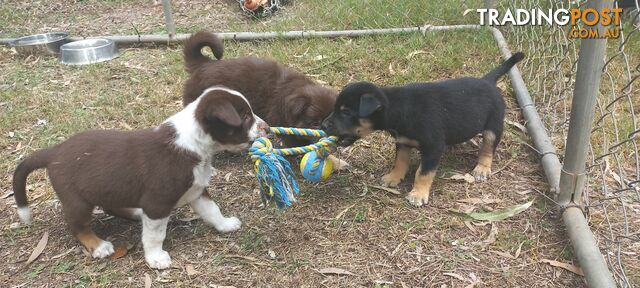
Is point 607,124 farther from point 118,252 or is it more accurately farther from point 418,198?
point 118,252

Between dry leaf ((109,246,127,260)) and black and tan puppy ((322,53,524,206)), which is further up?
black and tan puppy ((322,53,524,206))

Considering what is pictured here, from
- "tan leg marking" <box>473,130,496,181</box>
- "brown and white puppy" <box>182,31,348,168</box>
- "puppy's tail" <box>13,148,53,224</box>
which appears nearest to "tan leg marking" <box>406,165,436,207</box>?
"tan leg marking" <box>473,130,496,181</box>

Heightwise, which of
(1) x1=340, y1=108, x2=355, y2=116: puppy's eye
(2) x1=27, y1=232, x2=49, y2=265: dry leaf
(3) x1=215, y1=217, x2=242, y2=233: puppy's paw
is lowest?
(3) x1=215, y1=217, x2=242, y2=233: puppy's paw

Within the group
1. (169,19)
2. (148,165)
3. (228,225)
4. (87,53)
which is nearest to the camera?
(148,165)

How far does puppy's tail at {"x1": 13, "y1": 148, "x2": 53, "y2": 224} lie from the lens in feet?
11.0

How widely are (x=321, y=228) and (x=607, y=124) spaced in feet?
8.89

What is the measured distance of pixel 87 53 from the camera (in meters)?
6.75

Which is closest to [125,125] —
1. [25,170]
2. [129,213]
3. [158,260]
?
[129,213]

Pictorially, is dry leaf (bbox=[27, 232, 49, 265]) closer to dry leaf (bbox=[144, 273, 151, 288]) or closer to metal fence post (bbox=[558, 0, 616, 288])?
dry leaf (bbox=[144, 273, 151, 288])

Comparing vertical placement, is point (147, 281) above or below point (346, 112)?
below

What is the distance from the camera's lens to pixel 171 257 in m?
3.43

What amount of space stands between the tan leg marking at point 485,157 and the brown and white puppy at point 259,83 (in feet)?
3.48

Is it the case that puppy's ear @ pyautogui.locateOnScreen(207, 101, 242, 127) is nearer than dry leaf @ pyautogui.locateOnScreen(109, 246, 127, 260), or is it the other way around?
puppy's ear @ pyautogui.locateOnScreen(207, 101, 242, 127)

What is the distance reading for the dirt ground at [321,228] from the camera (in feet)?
10.6
